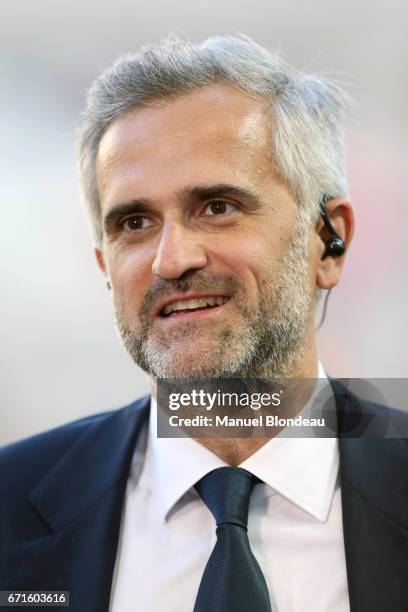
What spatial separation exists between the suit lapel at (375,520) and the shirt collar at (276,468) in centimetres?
4

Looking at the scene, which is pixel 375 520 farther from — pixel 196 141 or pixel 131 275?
pixel 196 141

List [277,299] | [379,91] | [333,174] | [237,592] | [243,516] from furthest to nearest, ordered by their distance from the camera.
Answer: [379,91] < [333,174] < [277,299] < [243,516] < [237,592]

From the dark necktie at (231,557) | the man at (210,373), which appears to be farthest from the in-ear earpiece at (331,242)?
the dark necktie at (231,557)

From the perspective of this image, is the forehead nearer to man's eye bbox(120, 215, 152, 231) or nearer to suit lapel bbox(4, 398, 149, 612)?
man's eye bbox(120, 215, 152, 231)

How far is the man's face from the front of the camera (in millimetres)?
1179

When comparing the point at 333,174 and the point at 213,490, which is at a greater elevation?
the point at 333,174

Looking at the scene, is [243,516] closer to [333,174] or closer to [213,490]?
[213,490]

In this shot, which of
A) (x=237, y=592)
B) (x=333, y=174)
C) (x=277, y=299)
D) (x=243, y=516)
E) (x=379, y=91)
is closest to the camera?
(x=237, y=592)

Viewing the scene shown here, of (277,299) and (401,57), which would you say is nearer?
(277,299)

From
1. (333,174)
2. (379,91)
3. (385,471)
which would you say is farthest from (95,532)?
(379,91)

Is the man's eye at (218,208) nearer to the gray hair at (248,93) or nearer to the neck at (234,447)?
the gray hair at (248,93)

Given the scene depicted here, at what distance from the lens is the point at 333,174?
1.42m

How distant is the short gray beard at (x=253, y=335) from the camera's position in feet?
3.85

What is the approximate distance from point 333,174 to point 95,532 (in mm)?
869
